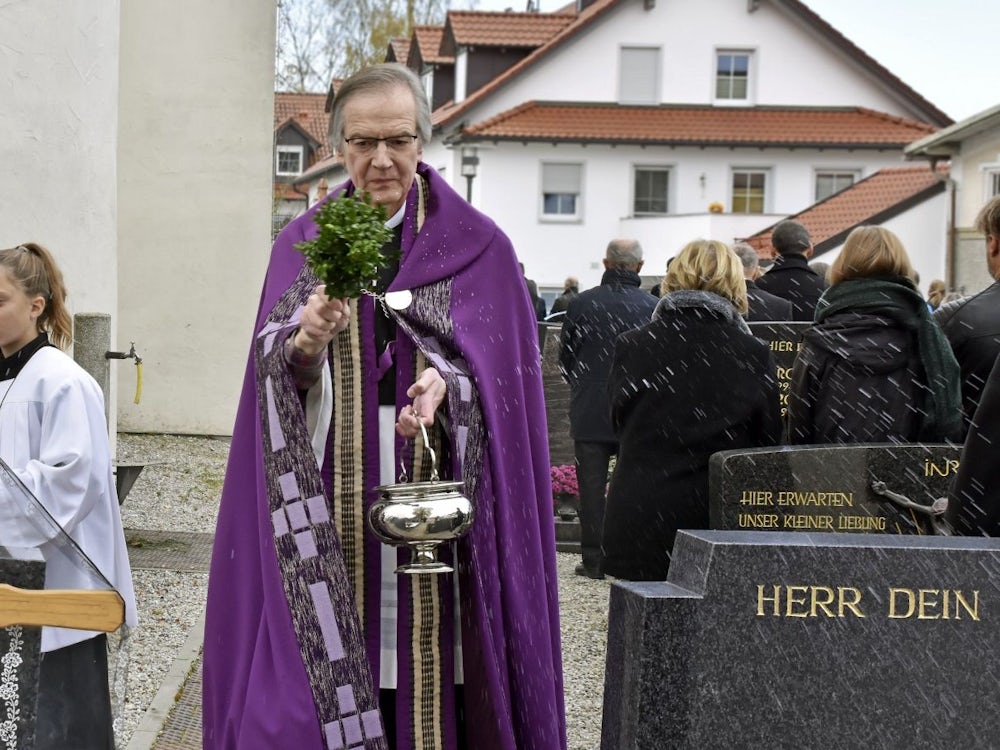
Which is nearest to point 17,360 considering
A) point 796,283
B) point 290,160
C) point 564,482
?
point 796,283

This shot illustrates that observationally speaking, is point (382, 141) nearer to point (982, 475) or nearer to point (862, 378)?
point (982, 475)

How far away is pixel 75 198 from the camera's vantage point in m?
10.5

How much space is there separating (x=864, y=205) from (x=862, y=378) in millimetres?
31154

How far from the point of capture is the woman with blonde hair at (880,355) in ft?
22.2

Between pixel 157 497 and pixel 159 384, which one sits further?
pixel 159 384

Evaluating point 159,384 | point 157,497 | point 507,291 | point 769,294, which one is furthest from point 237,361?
point 507,291

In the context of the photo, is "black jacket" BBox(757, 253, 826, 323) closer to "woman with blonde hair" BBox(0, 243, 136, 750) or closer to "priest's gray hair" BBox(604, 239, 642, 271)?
"priest's gray hair" BBox(604, 239, 642, 271)

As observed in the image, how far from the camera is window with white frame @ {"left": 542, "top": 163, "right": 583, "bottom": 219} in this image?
1614 inches

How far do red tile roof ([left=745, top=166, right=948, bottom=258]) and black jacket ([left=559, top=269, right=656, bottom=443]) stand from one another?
2539 cm

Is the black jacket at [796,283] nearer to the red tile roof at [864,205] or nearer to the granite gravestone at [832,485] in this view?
the granite gravestone at [832,485]

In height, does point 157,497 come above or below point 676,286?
below

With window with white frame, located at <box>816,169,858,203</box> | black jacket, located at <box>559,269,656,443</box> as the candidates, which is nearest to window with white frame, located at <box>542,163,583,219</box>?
window with white frame, located at <box>816,169,858,203</box>

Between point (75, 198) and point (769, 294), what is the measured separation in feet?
14.4

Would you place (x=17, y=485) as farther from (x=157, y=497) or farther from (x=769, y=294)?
(x=157, y=497)
